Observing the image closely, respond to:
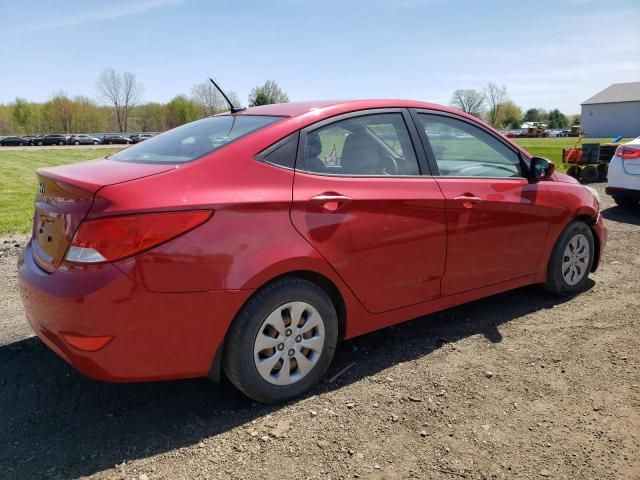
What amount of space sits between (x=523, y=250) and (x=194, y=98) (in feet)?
337

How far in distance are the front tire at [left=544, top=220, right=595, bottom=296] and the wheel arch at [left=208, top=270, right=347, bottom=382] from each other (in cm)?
221

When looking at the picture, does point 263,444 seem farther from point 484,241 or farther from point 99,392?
point 484,241

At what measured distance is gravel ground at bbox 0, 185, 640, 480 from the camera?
99.5 inches

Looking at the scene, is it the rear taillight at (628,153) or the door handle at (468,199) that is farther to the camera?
the rear taillight at (628,153)

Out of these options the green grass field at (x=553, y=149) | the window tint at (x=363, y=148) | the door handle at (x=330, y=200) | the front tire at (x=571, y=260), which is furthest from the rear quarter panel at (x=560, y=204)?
the green grass field at (x=553, y=149)

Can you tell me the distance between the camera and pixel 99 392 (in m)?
3.18

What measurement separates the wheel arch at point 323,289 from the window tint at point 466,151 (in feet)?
4.00

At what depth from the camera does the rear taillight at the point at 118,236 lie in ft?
8.15

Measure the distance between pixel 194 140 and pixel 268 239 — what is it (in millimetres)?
945

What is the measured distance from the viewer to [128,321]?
2.53 meters

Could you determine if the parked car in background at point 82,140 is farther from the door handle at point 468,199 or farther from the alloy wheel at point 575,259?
the door handle at point 468,199

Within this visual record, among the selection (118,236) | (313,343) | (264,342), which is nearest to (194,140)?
(118,236)

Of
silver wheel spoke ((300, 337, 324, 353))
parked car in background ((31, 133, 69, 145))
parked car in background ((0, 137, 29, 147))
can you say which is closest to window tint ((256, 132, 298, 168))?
silver wheel spoke ((300, 337, 324, 353))

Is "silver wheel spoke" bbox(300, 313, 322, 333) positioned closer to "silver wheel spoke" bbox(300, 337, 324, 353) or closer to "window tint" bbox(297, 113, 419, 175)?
"silver wheel spoke" bbox(300, 337, 324, 353)
